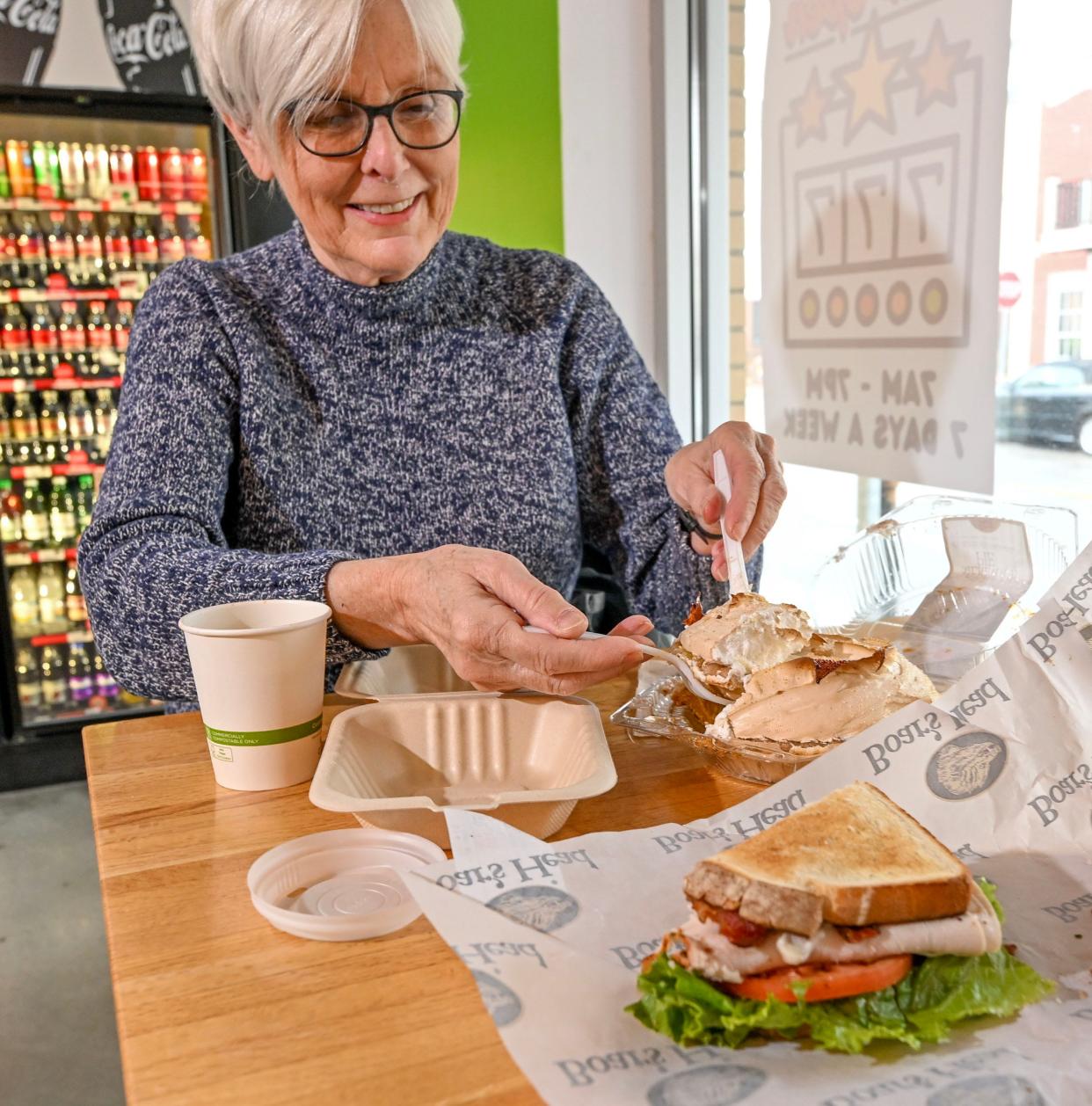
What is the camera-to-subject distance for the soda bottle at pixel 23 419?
3.58 metres

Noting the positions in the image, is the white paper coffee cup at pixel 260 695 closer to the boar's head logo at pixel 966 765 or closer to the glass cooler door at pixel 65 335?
the boar's head logo at pixel 966 765

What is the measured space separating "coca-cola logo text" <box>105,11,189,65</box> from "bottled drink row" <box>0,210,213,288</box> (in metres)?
0.62

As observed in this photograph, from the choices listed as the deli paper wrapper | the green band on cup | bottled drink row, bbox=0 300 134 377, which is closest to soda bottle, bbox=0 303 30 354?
bottled drink row, bbox=0 300 134 377

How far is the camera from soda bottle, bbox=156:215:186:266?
3691 mm

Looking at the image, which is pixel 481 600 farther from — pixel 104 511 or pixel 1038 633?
pixel 104 511

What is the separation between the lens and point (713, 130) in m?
3.57

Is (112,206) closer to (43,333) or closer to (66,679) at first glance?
(43,333)

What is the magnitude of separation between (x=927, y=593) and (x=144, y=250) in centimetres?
313

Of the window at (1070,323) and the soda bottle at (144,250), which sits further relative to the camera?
the soda bottle at (144,250)

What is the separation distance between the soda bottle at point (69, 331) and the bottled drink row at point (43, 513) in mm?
444

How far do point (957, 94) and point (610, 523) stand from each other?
3.76 feet

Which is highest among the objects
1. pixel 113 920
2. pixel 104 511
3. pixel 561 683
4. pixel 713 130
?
pixel 713 130

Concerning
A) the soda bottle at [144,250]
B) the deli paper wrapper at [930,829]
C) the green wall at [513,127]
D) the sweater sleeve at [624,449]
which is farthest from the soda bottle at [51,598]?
the deli paper wrapper at [930,829]

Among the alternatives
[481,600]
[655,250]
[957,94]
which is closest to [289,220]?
[655,250]
